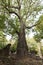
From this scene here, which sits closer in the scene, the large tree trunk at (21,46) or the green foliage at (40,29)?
the large tree trunk at (21,46)

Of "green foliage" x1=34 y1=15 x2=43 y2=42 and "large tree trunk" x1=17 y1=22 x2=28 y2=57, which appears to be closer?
"large tree trunk" x1=17 y1=22 x2=28 y2=57

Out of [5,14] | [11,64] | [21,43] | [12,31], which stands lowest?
[11,64]

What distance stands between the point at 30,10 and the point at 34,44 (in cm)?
1395

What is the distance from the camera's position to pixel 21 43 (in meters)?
21.0

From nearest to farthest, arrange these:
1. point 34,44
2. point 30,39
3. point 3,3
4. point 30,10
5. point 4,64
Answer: point 4,64
point 3,3
point 30,10
point 34,44
point 30,39

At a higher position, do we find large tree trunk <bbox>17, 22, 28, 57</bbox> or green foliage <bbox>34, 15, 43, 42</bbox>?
green foliage <bbox>34, 15, 43, 42</bbox>

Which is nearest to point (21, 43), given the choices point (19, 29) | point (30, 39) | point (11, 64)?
point (19, 29)

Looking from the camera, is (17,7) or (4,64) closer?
(4,64)

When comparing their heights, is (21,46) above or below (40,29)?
below

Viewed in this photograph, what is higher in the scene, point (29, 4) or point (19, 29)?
point (29, 4)

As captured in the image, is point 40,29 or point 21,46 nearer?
point 21,46

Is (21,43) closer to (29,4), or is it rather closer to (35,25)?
(35,25)

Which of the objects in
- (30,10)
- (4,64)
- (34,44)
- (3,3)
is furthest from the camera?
(34,44)

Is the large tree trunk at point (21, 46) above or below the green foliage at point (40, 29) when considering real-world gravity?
below
